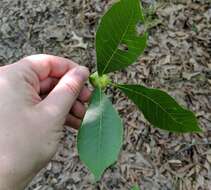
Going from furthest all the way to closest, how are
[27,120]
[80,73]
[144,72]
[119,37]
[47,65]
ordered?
[144,72], [47,65], [80,73], [27,120], [119,37]

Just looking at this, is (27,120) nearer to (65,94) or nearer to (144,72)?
(65,94)

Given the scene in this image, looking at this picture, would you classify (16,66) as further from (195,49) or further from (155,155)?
(195,49)

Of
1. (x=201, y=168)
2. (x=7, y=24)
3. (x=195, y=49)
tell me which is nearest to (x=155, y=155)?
(x=201, y=168)

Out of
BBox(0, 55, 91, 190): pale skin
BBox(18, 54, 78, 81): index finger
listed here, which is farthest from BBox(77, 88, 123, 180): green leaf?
BBox(18, 54, 78, 81): index finger

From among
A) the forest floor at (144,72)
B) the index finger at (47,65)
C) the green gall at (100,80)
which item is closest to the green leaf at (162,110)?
A: the green gall at (100,80)

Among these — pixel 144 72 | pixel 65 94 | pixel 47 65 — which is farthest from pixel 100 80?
pixel 144 72

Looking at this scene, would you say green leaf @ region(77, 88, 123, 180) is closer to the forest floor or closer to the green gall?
the green gall

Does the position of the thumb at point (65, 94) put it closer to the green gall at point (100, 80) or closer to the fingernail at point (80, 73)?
the fingernail at point (80, 73)
